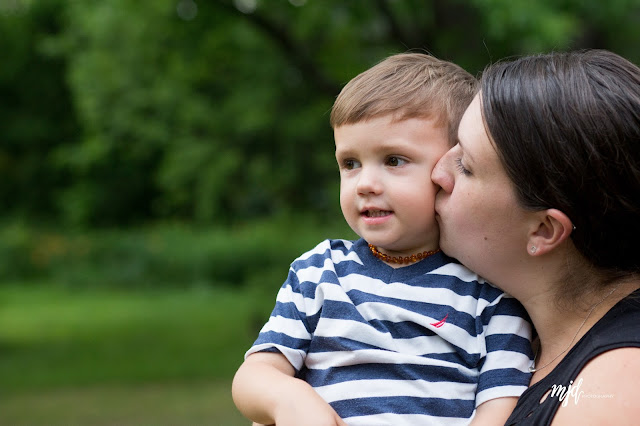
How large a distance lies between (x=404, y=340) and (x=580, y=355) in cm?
44

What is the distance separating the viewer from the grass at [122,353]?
36.2ft

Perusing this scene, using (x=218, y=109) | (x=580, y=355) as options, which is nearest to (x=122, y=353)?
(x=218, y=109)

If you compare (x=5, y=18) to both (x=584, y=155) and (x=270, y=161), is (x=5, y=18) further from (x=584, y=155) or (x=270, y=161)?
(x=584, y=155)

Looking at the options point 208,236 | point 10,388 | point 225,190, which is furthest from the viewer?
point 208,236

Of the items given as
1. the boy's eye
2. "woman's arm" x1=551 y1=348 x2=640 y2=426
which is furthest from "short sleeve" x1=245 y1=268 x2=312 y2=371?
"woman's arm" x1=551 y1=348 x2=640 y2=426

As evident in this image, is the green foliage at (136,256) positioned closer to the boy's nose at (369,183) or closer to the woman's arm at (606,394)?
the boy's nose at (369,183)

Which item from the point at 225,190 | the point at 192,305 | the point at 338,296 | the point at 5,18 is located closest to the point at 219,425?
the point at 225,190

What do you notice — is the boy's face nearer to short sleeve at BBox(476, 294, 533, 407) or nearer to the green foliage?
short sleeve at BBox(476, 294, 533, 407)

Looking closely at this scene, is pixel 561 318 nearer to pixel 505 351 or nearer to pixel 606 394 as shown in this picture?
pixel 505 351

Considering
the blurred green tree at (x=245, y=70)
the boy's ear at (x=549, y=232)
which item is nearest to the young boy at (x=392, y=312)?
the boy's ear at (x=549, y=232)

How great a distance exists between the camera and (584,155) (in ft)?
6.01

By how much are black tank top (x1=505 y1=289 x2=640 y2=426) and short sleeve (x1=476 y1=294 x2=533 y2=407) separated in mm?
51

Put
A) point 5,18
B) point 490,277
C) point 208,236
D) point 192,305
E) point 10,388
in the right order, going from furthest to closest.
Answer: point 208,236, point 192,305, point 5,18, point 10,388, point 490,277

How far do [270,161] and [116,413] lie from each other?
13.2 ft
